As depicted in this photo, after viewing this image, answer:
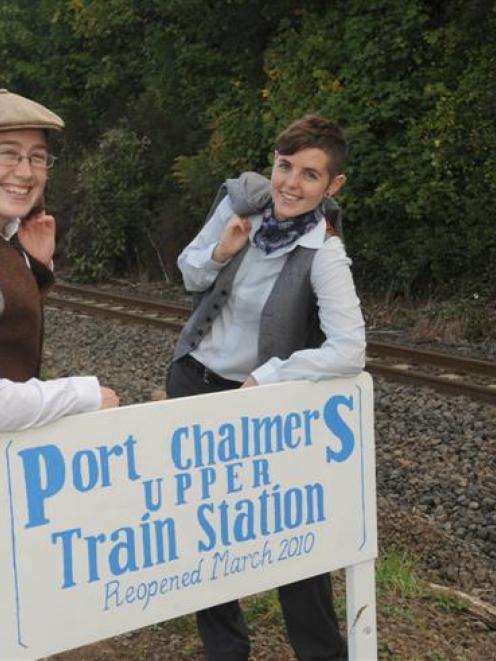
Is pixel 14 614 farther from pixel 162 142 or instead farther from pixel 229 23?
pixel 162 142

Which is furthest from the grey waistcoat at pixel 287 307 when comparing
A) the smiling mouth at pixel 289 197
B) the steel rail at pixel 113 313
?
the steel rail at pixel 113 313

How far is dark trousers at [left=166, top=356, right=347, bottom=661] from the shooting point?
3096 millimetres

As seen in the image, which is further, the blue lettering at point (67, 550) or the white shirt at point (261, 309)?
the white shirt at point (261, 309)

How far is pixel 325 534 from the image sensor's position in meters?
2.84

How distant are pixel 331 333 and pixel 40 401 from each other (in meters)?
0.99

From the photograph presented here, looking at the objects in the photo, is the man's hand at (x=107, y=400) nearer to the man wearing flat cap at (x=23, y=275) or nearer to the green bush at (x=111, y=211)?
the man wearing flat cap at (x=23, y=275)

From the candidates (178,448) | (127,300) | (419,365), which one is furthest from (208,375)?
(127,300)

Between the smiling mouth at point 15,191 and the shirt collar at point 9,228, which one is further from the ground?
the smiling mouth at point 15,191

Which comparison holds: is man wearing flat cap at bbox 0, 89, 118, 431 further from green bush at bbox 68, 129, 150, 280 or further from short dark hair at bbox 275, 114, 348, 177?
green bush at bbox 68, 129, 150, 280

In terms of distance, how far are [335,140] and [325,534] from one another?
1.22 meters

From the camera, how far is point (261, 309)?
309cm

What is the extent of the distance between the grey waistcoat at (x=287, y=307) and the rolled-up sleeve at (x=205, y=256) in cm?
4

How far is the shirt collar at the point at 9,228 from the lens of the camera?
263cm

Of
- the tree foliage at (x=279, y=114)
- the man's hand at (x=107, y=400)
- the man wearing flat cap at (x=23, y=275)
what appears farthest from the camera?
the tree foliage at (x=279, y=114)
